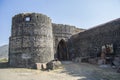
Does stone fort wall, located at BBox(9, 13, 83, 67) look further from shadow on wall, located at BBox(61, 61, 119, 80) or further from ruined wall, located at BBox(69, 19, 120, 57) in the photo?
ruined wall, located at BBox(69, 19, 120, 57)

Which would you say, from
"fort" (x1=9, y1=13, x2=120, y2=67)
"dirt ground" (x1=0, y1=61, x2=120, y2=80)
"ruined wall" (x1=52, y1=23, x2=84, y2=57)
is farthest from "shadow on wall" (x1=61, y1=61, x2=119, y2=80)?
"ruined wall" (x1=52, y1=23, x2=84, y2=57)

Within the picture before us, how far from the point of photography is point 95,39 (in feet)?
62.6

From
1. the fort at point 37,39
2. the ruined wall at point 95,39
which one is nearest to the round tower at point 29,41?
the fort at point 37,39

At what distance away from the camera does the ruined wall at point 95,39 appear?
657 inches

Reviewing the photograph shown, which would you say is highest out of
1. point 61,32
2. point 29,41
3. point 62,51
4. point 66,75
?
point 61,32

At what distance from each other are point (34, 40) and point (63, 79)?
7.40 m

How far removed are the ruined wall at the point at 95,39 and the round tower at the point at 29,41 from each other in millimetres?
5077

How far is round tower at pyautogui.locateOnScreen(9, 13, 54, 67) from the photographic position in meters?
16.5

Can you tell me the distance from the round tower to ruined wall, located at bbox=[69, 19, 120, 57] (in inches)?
200

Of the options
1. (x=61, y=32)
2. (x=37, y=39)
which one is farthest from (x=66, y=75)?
(x=61, y=32)

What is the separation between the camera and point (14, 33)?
56.8 feet

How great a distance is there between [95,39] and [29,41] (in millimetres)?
7395

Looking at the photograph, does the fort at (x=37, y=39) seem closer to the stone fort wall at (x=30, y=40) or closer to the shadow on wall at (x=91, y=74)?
the stone fort wall at (x=30, y=40)

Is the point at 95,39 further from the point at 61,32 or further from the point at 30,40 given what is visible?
the point at 30,40
